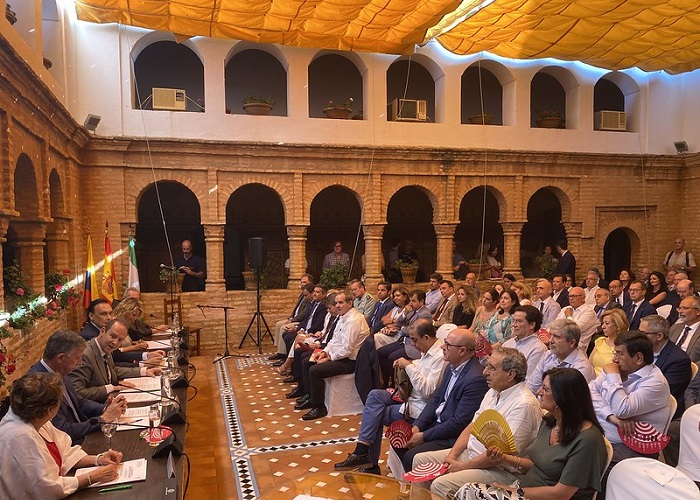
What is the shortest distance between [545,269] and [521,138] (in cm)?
310

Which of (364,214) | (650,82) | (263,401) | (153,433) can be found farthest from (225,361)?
(650,82)

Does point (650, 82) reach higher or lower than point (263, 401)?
higher

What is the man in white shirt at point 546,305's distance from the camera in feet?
25.0

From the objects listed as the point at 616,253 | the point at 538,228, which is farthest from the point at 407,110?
the point at 616,253

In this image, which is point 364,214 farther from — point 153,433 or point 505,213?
point 153,433

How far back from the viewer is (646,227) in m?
13.0

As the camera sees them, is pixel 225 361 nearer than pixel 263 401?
No

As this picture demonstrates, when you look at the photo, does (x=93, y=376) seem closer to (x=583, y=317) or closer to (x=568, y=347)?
(x=568, y=347)

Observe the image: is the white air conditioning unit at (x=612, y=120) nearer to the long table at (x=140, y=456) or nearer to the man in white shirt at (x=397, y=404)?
the man in white shirt at (x=397, y=404)

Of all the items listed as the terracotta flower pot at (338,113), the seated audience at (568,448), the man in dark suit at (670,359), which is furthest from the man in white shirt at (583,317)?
the terracotta flower pot at (338,113)

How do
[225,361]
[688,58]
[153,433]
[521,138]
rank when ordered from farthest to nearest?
[521,138]
[688,58]
[225,361]
[153,433]

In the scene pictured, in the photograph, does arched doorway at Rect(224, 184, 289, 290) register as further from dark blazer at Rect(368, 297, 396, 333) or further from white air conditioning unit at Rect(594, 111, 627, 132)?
white air conditioning unit at Rect(594, 111, 627, 132)

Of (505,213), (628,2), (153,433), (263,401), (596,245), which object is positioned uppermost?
(628,2)

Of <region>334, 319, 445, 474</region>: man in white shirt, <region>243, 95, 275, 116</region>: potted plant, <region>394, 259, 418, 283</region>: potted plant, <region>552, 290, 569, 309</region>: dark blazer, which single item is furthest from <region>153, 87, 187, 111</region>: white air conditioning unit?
<region>552, 290, 569, 309</region>: dark blazer
